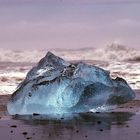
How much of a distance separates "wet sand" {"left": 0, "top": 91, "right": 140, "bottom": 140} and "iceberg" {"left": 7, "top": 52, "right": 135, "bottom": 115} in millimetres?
379

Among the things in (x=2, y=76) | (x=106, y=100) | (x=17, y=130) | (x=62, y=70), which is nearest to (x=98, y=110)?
(x=106, y=100)

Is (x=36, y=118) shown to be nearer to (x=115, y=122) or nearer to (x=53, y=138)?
(x=115, y=122)

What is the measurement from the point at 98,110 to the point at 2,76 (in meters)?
10.8

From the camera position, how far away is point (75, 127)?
881cm

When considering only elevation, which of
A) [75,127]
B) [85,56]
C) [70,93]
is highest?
[85,56]

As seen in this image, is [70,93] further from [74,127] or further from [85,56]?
[85,56]

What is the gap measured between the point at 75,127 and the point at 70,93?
213 cm

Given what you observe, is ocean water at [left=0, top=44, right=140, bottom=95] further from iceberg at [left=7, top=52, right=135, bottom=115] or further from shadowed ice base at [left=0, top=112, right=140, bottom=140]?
shadowed ice base at [left=0, top=112, right=140, bottom=140]

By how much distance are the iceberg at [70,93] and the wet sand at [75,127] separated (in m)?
0.38

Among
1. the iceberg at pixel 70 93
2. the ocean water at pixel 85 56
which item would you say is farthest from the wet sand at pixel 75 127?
the ocean water at pixel 85 56

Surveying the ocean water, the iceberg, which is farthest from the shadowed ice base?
the ocean water

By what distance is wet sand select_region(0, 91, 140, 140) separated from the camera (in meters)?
7.81

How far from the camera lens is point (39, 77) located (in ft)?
37.6

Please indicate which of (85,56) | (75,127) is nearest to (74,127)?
(75,127)
